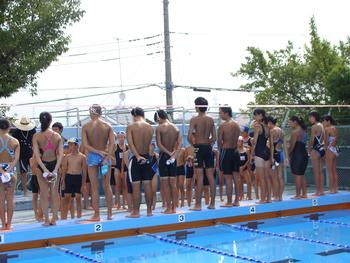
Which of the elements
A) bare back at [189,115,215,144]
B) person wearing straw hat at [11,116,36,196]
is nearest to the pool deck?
bare back at [189,115,215,144]

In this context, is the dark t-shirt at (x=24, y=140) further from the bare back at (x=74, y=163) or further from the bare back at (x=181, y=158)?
the bare back at (x=181, y=158)

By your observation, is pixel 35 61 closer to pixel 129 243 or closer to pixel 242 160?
pixel 242 160

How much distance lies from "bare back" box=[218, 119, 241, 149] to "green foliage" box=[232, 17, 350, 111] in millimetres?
10685

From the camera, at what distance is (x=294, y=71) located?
2342cm

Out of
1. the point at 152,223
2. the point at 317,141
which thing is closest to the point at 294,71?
the point at 317,141

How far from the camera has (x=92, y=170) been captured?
10266 mm

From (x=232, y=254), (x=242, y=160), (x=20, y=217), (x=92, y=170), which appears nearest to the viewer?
(x=232, y=254)

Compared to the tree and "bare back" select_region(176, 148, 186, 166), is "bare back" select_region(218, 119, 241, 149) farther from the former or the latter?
the tree

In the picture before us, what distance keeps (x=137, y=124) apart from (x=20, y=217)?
4284 millimetres

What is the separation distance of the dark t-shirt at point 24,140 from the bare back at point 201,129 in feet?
15.6

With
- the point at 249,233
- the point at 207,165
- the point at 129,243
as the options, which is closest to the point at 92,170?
the point at 129,243

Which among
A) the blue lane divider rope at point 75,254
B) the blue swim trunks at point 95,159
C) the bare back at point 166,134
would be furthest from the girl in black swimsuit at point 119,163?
the blue lane divider rope at point 75,254

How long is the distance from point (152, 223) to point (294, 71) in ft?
45.8

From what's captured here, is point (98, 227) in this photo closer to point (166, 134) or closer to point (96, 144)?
point (96, 144)
